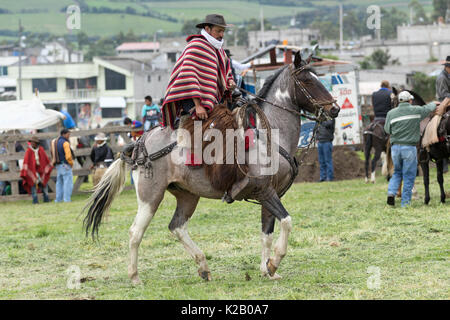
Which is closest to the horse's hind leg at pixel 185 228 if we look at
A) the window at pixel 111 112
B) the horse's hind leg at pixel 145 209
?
the horse's hind leg at pixel 145 209

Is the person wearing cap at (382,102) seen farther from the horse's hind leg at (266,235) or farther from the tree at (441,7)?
the tree at (441,7)

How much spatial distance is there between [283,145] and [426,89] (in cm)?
5434

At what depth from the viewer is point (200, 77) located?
8680 mm

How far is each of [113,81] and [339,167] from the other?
2448 inches

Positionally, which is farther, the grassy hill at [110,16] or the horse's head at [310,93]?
the grassy hill at [110,16]

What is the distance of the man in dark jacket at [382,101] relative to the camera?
63.7 feet

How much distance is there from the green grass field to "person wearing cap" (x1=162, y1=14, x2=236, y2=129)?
2.06 meters

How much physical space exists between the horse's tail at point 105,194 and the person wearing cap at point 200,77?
991 millimetres

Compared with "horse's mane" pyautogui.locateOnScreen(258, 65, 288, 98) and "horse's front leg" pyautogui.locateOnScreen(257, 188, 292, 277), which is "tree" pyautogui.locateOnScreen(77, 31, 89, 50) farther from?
"horse's front leg" pyautogui.locateOnScreen(257, 188, 292, 277)

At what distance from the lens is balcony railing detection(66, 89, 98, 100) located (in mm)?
80750

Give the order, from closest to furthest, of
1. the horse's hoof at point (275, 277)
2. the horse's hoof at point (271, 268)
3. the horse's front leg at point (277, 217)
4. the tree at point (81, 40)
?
the horse's front leg at point (277, 217) → the horse's hoof at point (271, 268) → the horse's hoof at point (275, 277) → the tree at point (81, 40)

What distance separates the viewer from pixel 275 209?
840 centimetres

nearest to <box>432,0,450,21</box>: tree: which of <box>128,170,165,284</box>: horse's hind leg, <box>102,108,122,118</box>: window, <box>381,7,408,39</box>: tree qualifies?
<box>381,7,408,39</box>: tree
